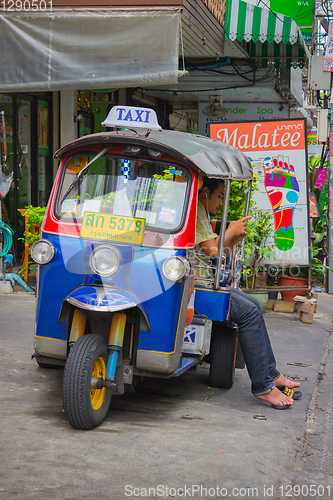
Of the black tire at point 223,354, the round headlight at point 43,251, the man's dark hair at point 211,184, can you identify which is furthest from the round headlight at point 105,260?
the black tire at point 223,354

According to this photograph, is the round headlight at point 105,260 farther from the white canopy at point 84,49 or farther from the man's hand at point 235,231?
the white canopy at point 84,49

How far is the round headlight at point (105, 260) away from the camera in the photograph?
3896 mm

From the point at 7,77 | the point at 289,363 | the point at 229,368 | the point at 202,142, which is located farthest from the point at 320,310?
the point at 7,77

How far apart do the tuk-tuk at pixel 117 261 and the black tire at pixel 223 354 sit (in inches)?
24.9

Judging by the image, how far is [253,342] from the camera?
4668 millimetres

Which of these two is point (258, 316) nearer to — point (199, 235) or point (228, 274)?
point (228, 274)

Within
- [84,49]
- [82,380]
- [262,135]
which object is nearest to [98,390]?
[82,380]

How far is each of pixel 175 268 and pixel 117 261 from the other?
0.39 meters

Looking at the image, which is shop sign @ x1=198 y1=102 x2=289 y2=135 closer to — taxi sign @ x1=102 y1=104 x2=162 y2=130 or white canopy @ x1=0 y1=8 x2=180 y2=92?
white canopy @ x1=0 y1=8 x2=180 y2=92

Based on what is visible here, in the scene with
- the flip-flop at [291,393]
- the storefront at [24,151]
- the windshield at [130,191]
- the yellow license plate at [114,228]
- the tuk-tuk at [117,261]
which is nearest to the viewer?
the tuk-tuk at [117,261]

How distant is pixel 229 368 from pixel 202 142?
1.94 metres

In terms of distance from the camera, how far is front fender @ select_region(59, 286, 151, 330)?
3.72 m

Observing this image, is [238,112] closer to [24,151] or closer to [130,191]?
[24,151]

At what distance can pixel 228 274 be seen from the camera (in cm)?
498
